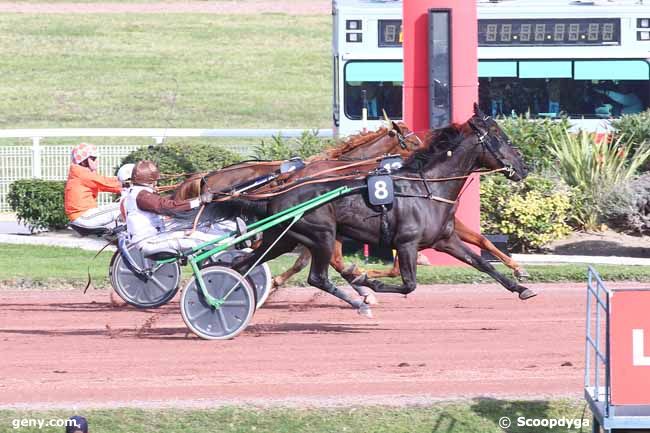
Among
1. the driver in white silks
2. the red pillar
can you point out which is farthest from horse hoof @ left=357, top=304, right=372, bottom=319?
the red pillar

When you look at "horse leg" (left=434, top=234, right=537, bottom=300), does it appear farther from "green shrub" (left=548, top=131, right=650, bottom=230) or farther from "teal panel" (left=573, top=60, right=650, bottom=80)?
"teal panel" (left=573, top=60, right=650, bottom=80)

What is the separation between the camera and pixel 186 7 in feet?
170

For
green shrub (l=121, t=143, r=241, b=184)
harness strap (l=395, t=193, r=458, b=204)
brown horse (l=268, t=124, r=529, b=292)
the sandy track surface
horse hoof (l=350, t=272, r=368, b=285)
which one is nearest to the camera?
harness strap (l=395, t=193, r=458, b=204)

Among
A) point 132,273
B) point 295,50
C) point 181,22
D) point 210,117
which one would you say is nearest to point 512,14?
point 132,273

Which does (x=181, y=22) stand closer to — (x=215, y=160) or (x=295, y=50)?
(x=295, y=50)

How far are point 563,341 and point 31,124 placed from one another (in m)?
27.1

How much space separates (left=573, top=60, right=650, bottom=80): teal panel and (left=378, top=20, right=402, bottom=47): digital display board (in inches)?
109

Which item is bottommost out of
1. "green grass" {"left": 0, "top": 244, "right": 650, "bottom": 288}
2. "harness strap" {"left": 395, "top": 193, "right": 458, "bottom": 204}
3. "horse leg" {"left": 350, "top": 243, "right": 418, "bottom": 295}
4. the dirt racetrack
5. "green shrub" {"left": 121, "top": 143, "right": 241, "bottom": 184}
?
"green grass" {"left": 0, "top": 244, "right": 650, "bottom": 288}

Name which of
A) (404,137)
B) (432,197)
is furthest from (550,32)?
(432,197)

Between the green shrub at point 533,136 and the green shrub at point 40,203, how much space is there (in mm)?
6281

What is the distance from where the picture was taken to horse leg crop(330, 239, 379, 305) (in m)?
11.1

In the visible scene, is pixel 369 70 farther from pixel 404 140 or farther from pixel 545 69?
pixel 404 140

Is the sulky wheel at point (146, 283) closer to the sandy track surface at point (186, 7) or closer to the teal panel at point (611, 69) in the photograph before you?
the teal panel at point (611, 69)

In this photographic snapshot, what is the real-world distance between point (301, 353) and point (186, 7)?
142 feet
